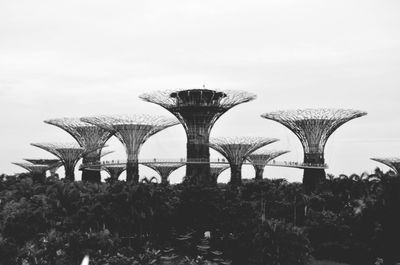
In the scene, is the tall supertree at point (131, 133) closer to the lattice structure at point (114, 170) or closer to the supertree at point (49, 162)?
the lattice structure at point (114, 170)

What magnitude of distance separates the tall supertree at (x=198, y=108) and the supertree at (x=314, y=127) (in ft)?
24.6

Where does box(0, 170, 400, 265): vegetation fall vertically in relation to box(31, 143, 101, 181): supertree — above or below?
below

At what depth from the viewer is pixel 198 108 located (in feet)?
226

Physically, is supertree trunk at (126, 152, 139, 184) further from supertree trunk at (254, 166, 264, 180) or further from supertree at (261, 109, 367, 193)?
supertree trunk at (254, 166, 264, 180)

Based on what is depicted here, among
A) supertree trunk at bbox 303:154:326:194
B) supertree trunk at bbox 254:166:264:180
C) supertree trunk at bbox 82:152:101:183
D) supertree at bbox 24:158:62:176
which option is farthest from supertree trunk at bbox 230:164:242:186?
supertree at bbox 24:158:62:176

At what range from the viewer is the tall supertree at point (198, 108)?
69125 millimetres

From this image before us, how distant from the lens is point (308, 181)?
73188mm

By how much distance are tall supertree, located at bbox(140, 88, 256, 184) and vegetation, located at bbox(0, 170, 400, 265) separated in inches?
645

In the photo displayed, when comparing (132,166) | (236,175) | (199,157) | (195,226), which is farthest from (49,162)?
(195,226)

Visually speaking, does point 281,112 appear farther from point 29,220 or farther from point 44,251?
point 44,251

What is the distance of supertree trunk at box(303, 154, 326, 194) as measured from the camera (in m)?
70.4

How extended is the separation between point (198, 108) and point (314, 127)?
17.2 m

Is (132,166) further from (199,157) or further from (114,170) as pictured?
(114,170)

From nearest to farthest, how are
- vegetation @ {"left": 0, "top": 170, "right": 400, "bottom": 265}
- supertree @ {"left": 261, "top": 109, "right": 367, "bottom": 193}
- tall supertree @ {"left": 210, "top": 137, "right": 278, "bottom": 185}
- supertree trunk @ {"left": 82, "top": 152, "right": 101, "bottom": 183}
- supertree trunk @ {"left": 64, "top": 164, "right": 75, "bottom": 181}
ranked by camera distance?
vegetation @ {"left": 0, "top": 170, "right": 400, "bottom": 265} < supertree @ {"left": 261, "top": 109, "right": 367, "bottom": 193} < tall supertree @ {"left": 210, "top": 137, "right": 278, "bottom": 185} < supertree trunk @ {"left": 82, "top": 152, "right": 101, "bottom": 183} < supertree trunk @ {"left": 64, "top": 164, "right": 75, "bottom": 181}
